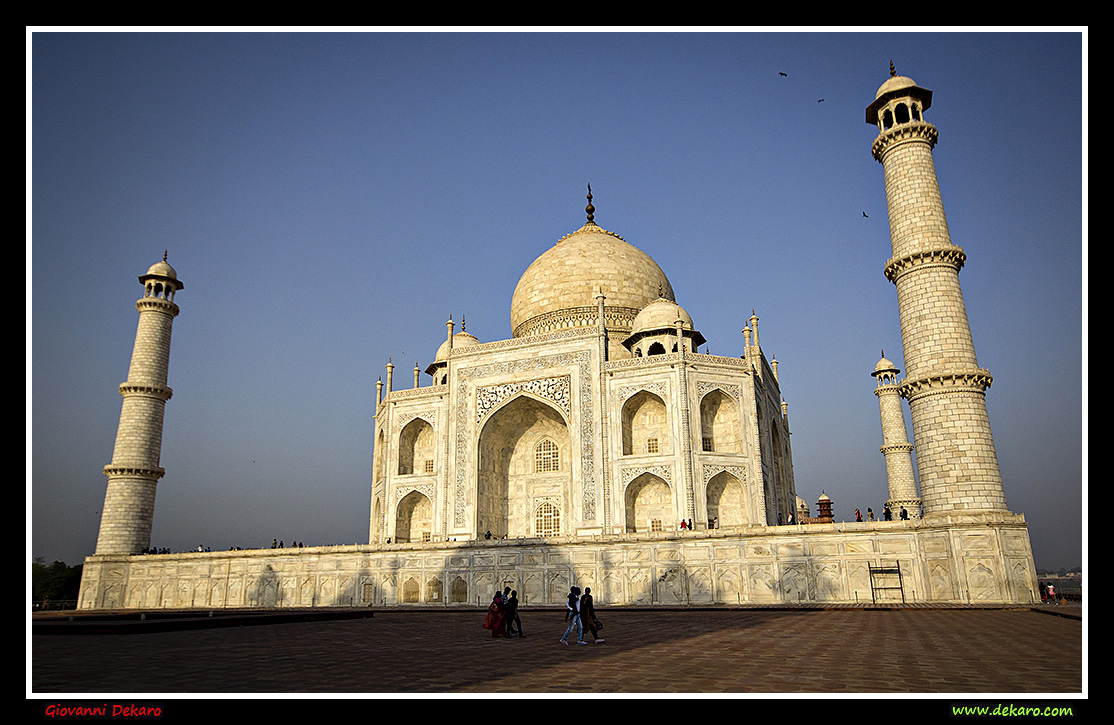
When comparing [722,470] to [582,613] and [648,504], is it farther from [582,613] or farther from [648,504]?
[582,613]

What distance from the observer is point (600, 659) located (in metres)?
6.79

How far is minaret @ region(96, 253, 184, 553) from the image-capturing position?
80.1ft

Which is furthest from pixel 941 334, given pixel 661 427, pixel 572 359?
pixel 572 359

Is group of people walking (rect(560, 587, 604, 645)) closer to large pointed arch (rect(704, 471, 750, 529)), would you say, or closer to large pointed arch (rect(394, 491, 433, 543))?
large pointed arch (rect(704, 471, 750, 529))

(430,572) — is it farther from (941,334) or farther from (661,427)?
(941,334)

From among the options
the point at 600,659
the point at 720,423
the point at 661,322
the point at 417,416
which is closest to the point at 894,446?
the point at 720,423

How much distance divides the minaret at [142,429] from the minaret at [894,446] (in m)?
27.2

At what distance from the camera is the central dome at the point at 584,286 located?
3088 cm

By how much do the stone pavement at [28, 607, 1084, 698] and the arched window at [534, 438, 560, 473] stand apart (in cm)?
1529

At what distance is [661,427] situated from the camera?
24484mm

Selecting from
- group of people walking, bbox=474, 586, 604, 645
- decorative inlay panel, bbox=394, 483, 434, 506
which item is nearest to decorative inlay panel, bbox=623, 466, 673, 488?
decorative inlay panel, bbox=394, 483, 434, 506

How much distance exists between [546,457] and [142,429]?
14062 mm

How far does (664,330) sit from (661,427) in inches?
157

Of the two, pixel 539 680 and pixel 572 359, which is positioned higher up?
pixel 572 359
